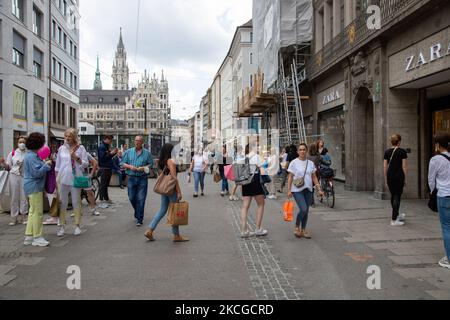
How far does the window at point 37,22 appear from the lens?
108ft

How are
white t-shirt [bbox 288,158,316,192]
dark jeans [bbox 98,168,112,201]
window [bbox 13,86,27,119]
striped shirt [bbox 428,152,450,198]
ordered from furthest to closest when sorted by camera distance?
window [bbox 13,86,27,119] → dark jeans [bbox 98,168,112,201] → white t-shirt [bbox 288,158,316,192] → striped shirt [bbox 428,152,450,198]

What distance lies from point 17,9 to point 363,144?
934 inches

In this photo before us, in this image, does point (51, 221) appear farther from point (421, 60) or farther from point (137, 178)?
point (421, 60)

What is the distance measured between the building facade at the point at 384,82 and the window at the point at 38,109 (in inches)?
857

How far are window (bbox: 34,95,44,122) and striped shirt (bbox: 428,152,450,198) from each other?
103ft

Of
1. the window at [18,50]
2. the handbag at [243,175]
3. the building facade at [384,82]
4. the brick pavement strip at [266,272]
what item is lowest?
the brick pavement strip at [266,272]

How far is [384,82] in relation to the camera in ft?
43.5

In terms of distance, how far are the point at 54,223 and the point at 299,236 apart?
16.1 ft

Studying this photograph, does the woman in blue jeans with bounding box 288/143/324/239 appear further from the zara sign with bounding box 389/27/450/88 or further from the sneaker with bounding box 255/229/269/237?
the zara sign with bounding box 389/27/450/88

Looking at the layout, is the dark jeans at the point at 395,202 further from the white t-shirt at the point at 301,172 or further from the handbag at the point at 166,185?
the handbag at the point at 166,185

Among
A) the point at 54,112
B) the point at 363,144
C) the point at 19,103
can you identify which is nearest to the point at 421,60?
the point at 363,144

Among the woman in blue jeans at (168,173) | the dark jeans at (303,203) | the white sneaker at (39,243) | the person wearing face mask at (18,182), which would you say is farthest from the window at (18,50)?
the dark jeans at (303,203)

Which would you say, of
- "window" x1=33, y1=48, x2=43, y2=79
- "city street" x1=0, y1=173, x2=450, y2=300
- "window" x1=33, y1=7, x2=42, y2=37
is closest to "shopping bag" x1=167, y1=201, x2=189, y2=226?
"city street" x1=0, y1=173, x2=450, y2=300

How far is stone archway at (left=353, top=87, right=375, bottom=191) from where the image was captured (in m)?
15.8
